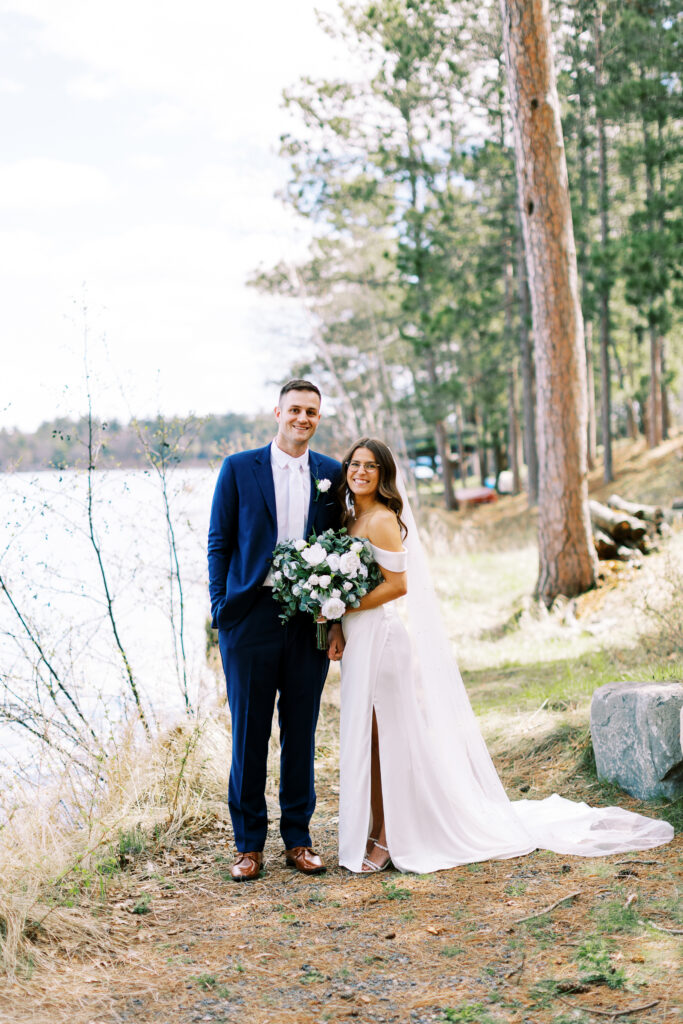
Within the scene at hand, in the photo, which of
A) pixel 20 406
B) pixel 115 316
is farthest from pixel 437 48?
pixel 20 406

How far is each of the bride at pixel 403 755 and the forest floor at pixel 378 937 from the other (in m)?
0.14

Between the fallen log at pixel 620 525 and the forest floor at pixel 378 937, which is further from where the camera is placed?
the fallen log at pixel 620 525

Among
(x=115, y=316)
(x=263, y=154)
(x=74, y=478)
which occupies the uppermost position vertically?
(x=263, y=154)

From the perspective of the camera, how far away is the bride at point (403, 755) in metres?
4.16

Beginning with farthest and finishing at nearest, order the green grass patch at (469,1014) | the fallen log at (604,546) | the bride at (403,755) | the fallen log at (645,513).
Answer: the fallen log at (645,513) → the fallen log at (604,546) → the bride at (403,755) → the green grass patch at (469,1014)

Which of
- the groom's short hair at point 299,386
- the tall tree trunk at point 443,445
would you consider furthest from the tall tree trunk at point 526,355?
the groom's short hair at point 299,386

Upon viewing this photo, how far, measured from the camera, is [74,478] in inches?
209

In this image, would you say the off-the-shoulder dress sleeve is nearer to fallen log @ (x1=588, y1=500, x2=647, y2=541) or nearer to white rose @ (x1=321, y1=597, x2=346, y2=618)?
white rose @ (x1=321, y1=597, x2=346, y2=618)

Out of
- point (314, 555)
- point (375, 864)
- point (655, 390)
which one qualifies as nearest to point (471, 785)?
point (375, 864)

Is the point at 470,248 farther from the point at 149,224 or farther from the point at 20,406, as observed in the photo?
the point at 20,406

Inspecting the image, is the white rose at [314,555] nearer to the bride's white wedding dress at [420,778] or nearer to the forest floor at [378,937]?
the bride's white wedding dress at [420,778]

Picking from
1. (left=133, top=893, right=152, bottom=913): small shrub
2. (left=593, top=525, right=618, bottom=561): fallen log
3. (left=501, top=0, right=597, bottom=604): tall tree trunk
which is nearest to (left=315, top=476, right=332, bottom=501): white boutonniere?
(left=133, top=893, right=152, bottom=913): small shrub

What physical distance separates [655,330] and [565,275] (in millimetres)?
12073

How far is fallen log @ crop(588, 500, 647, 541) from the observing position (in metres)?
11.1
